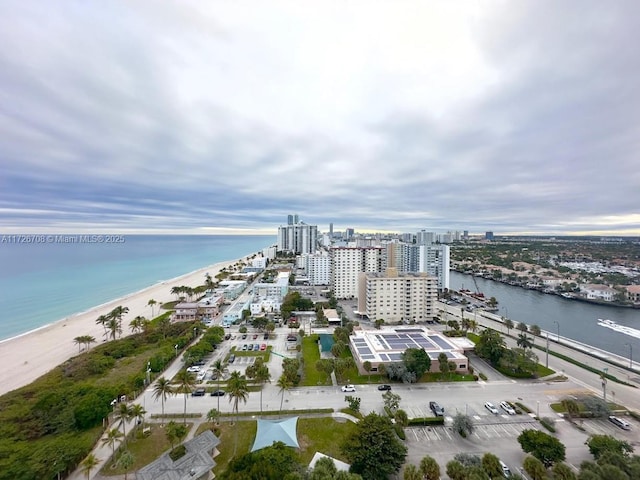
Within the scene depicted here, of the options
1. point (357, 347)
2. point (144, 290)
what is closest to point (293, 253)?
point (144, 290)

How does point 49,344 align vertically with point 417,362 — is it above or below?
below

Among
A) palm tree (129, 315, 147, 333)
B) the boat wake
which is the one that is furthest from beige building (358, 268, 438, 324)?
palm tree (129, 315, 147, 333)

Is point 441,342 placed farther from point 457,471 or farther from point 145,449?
point 145,449

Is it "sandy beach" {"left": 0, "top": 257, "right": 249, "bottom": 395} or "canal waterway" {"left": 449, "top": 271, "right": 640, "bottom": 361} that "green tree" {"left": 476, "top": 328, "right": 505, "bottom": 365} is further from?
"sandy beach" {"left": 0, "top": 257, "right": 249, "bottom": 395}

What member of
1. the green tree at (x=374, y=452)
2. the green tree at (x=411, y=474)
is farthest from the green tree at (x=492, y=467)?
the green tree at (x=374, y=452)

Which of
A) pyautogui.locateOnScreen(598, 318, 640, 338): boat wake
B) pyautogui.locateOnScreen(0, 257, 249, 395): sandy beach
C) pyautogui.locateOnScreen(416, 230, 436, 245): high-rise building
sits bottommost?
pyautogui.locateOnScreen(0, 257, 249, 395): sandy beach

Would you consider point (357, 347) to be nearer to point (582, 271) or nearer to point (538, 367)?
point (538, 367)

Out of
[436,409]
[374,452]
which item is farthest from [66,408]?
[436,409]
